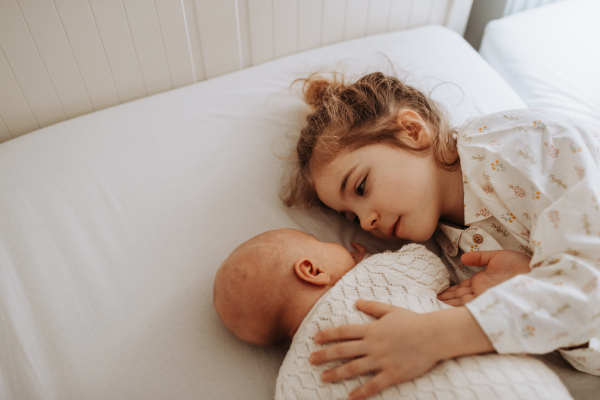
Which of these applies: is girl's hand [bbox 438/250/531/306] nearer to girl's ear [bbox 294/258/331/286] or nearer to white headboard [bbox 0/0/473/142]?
girl's ear [bbox 294/258/331/286]

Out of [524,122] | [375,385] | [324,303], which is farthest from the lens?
[524,122]

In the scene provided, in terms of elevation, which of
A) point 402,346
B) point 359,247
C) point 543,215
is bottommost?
Answer: point 359,247

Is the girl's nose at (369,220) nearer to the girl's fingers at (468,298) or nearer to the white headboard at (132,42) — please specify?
the girl's fingers at (468,298)

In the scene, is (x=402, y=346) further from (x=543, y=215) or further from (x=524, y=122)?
(x=524, y=122)

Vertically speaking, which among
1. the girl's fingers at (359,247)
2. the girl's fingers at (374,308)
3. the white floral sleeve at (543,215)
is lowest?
the girl's fingers at (359,247)

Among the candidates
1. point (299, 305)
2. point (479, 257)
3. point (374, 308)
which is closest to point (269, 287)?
point (299, 305)

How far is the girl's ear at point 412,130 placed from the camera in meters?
0.93

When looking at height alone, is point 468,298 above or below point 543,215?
below

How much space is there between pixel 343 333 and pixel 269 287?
0.16 meters

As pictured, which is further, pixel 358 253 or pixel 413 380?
pixel 358 253

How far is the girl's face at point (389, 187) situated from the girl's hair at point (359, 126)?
24 mm

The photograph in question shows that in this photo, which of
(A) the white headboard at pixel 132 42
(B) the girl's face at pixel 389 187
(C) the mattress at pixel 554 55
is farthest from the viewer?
(C) the mattress at pixel 554 55

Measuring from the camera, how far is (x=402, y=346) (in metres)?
0.66

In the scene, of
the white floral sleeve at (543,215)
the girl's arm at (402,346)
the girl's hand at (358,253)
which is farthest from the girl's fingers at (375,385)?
the girl's hand at (358,253)
